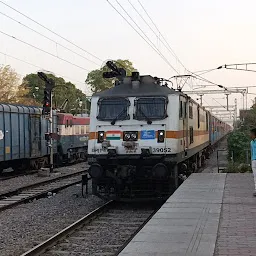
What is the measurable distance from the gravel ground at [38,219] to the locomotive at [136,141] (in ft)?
2.92

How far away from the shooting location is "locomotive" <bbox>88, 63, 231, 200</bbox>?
41.9ft

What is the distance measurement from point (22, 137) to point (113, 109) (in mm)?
11561

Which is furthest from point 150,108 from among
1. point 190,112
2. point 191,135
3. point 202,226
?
point 202,226

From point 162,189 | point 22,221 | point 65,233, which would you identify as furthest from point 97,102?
point 65,233

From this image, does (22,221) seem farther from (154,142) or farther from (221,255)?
(221,255)

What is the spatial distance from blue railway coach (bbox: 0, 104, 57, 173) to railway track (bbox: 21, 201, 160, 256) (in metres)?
10.3

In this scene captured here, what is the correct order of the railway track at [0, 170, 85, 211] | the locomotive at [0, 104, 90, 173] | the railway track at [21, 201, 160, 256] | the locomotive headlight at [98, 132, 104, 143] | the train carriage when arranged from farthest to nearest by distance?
the train carriage, the locomotive at [0, 104, 90, 173], the railway track at [0, 170, 85, 211], the locomotive headlight at [98, 132, 104, 143], the railway track at [21, 201, 160, 256]

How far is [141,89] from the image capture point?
45.4 feet

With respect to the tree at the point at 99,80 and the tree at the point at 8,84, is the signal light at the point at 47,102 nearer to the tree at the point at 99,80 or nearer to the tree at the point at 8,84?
the tree at the point at 8,84

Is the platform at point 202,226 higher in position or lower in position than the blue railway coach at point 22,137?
lower

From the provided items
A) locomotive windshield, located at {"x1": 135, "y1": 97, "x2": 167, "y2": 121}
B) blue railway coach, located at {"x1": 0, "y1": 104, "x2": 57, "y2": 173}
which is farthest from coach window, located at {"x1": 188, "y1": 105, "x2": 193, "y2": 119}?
blue railway coach, located at {"x1": 0, "y1": 104, "x2": 57, "y2": 173}

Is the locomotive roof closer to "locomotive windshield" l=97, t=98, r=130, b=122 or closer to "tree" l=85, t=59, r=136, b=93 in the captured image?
"locomotive windshield" l=97, t=98, r=130, b=122

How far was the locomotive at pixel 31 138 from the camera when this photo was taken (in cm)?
2238

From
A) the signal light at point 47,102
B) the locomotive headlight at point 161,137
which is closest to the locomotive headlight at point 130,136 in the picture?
the locomotive headlight at point 161,137
